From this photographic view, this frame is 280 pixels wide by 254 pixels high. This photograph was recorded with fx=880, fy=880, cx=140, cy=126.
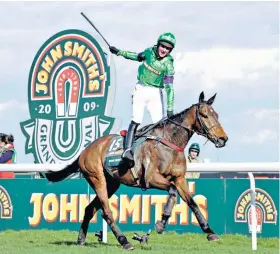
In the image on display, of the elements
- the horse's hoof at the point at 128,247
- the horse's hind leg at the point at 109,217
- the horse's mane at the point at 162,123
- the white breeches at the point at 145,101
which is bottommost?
the horse's hoof at the point at 128,247

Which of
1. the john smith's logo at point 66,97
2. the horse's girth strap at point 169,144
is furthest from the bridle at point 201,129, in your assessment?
the john smith's logo at point 66,97

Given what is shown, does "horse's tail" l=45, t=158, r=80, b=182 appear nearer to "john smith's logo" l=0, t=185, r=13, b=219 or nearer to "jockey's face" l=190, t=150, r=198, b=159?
"john smith's logo" l=0, t=185, r=13, b=219

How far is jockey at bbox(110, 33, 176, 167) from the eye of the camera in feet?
32.8

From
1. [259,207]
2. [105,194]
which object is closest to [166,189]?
[105,194]

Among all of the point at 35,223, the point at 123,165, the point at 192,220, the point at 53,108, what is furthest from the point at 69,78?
the point at 123,165

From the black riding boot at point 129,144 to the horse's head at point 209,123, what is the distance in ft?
2.47

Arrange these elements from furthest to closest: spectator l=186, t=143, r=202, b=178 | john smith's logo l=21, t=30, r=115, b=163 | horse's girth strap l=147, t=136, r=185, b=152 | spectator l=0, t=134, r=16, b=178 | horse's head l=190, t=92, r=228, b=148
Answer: john smith's logo l=21, t=30, r=115, b=163 < spectator l=0, t=134, r=16, b=178 < spectator l=186, t=143, r=202, b=178 < horse's girth strap l=147, t=136, r=185, b=152 < horse's head l=190, t=92, r=228, b=148

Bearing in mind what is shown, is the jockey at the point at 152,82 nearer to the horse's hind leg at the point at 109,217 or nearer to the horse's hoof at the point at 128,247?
the horse's hind leg at the point at 109,217

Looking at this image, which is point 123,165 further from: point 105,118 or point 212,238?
point 105,118

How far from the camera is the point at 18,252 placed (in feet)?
29.5

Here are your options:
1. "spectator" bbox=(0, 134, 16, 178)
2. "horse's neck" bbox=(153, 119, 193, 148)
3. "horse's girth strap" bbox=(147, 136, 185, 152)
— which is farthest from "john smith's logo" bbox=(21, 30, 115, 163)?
"horse's girth strap" bbox=(147, 136, 185, 152)

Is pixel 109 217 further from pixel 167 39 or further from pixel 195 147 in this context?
pixel 195 147

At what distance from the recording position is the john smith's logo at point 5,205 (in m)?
13.2

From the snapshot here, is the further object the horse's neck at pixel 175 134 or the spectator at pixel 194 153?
the spectator at pixel 194 153
